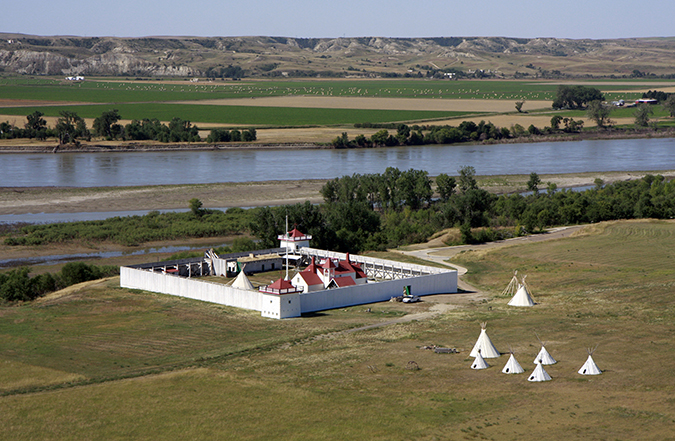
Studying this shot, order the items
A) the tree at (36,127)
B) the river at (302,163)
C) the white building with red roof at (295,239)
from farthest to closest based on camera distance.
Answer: the tree at (36,127) → the river at (302,163) → the white building with red roof at (295,239)

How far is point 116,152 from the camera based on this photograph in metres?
104

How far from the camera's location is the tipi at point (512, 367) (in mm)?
25609

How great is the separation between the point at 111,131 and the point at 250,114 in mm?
33561

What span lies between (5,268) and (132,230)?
11.1m

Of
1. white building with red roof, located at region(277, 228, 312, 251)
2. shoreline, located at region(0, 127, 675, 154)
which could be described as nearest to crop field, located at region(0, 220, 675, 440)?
white building with red roof, located at region(277, 228, 312, 251)

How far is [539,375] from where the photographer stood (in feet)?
81.2

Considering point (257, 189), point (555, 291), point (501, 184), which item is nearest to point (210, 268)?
point (555, 291)

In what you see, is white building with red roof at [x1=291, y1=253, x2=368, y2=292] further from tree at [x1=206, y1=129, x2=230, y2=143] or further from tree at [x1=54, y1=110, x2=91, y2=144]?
tree at [x1=54, y1=110, x2=91, y2=144]

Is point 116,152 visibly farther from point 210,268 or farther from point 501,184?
point 210,268

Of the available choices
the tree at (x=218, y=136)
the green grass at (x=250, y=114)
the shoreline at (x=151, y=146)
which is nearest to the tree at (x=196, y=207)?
the shoreline at (x=151, y=146)

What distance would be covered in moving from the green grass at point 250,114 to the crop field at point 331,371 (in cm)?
Result: 9386

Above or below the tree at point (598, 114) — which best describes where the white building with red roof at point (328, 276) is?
below

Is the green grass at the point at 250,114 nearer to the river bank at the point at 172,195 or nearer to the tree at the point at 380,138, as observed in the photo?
the tree at the point at 380,138

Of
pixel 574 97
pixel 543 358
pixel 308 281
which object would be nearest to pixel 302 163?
pixel 308 281
